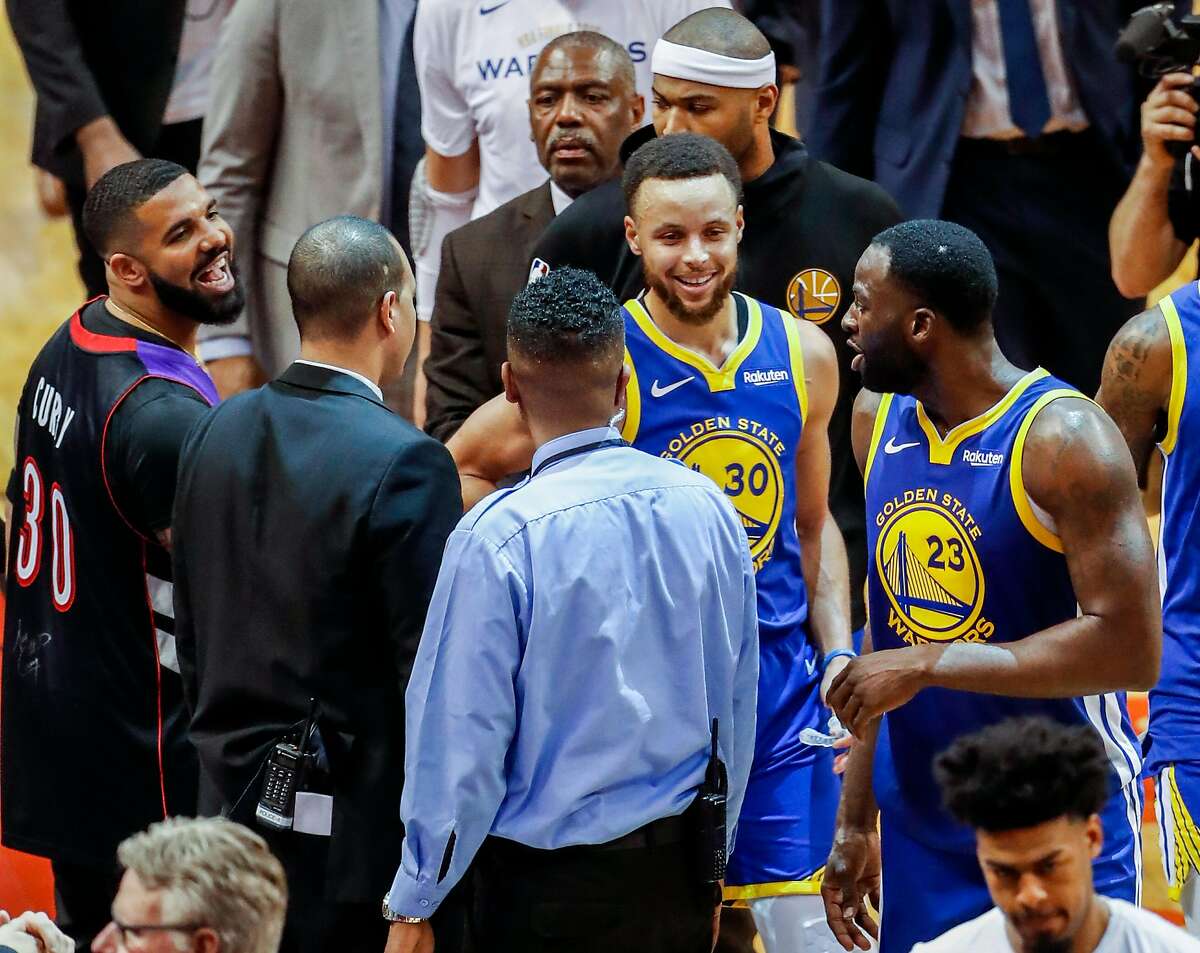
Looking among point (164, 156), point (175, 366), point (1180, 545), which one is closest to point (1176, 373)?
point (1180, 545)

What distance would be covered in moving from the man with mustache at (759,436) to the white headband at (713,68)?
2.00ft

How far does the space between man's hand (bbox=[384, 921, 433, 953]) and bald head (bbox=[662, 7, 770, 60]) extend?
2.29 m

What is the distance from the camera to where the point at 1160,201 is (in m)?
5.03

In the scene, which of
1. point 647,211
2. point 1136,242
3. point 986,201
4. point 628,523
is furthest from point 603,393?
point 986,201

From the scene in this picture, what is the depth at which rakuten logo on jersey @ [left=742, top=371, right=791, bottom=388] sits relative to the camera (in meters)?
4.10

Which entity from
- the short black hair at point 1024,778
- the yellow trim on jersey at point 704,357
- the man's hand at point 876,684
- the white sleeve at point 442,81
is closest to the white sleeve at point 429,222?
the white sleeve at point 442,81

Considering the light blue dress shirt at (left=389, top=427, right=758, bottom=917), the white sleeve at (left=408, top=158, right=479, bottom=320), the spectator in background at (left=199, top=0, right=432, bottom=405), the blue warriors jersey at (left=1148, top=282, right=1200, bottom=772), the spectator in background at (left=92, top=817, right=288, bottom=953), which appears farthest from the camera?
the spectator in background at (left=199, top=0, right=432, bottom=405)

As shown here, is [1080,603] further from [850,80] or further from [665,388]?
[850,80]

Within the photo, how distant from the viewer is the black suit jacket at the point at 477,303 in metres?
5.20

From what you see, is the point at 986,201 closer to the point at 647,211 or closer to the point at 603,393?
the point at 647,211

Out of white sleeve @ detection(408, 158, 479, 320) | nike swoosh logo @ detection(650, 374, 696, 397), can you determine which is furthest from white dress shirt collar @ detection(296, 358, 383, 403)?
white sleeve @ detection(408, 158, 479, 320)

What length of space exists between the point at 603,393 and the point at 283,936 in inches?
43.5

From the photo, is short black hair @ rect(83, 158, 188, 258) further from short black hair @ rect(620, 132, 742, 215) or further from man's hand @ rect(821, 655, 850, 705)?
man's hand @ rect(821, 655, 850, 705)

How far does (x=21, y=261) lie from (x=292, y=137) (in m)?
2.99
